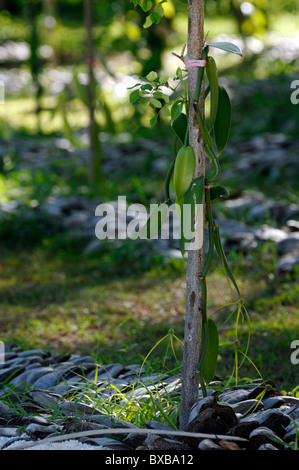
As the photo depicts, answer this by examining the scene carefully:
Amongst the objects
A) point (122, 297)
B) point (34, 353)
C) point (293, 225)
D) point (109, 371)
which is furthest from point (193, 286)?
point (293, 225)

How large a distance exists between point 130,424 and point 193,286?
399 millimetres

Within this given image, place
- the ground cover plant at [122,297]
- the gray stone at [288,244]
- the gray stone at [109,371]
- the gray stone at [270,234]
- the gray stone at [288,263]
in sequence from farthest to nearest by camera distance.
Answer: the gray stone at [270,234] < the gray stone at [288,244] < the gray stone at [288,263] < the ground cover plant at [122,297] < the gray stone at [109,371]

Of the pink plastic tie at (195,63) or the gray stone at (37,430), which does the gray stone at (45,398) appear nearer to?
the gray stone at (37,430)

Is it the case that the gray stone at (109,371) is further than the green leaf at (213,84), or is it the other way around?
the gray stone at (109,371)

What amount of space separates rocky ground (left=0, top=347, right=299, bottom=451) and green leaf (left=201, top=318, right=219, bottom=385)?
63 mm

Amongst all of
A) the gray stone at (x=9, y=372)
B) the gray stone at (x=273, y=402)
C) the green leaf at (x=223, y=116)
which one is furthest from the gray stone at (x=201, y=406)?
the gray stone at (x=9, y=372)

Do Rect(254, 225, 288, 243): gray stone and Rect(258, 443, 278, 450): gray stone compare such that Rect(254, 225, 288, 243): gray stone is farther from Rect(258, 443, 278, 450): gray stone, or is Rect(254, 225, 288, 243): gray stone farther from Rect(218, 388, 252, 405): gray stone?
Rect(258, 443, 278, 450): gray stone

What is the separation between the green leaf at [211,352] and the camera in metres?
1.67

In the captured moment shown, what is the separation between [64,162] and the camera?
551 cm

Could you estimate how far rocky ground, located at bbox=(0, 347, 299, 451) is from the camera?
1.48 metres

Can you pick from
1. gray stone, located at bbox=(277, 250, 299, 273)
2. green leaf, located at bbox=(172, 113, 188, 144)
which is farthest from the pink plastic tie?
gray stone, located at bbox=(277, 250, 299, 273)

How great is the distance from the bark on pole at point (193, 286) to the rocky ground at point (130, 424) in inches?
2.8

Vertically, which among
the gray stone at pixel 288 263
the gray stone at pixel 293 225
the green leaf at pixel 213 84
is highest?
the green leaf at pixel 213 84

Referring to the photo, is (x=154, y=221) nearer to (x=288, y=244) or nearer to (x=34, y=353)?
(x=34, y=353)
